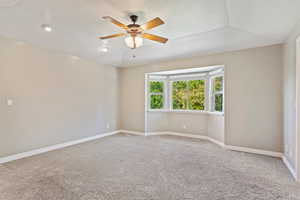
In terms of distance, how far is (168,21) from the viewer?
292 centimetres

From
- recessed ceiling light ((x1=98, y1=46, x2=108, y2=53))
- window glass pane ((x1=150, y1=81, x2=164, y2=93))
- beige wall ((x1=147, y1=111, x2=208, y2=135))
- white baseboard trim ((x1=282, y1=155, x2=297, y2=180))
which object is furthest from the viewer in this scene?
window glass pane ((x1=150, y1=81, x2=164, y2=93))

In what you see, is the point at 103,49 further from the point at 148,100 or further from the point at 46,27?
the point at 148,100

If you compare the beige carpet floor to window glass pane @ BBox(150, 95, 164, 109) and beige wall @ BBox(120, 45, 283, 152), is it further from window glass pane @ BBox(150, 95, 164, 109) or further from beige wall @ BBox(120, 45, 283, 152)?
window glass pane @ BBox(150, 95, 164, 109)

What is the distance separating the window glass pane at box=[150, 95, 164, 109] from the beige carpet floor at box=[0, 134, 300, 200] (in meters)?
2.25

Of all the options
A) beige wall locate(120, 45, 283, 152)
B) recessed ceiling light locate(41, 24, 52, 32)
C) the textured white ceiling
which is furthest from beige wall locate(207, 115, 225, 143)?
recessed ceiling light locate(41, 24, 52, 32)

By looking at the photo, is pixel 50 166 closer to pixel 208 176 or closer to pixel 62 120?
pixel 62 120

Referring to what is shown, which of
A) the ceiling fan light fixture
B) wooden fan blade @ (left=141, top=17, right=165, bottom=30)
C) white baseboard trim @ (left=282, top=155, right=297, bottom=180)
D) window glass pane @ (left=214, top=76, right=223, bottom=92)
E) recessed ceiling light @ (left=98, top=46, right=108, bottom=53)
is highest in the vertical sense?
recessed ceiling light @ (left=98, top=46, right=108, bottom=53)

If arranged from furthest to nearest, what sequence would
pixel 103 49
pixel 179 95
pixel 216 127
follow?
1. pixel 179 95
2. pixel 216 127
3. pixel 103 49

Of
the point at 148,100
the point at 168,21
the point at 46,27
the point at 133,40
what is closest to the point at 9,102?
the point at 46,27

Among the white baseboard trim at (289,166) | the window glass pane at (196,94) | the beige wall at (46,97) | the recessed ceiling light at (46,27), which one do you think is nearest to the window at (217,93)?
the window glass pane at (196,94)

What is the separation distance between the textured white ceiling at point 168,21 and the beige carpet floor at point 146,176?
251 cm

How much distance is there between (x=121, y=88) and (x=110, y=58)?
141 cm

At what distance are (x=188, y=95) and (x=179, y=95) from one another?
1.08 ft

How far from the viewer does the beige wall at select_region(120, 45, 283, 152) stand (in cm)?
358
